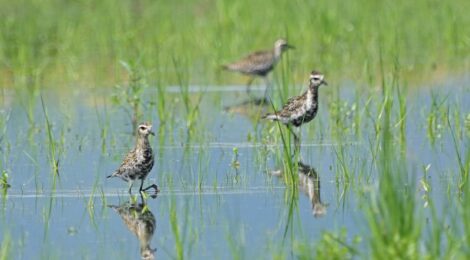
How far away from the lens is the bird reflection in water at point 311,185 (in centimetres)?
926

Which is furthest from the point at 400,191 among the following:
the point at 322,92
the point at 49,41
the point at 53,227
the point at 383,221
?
the point at 49,41

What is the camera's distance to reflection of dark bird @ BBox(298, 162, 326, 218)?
364 inches

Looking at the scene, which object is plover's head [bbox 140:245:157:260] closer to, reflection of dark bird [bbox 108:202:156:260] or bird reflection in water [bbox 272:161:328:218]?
reflection of dark bird [bbox 108:202:156:260]

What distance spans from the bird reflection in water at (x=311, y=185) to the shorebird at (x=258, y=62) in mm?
6846

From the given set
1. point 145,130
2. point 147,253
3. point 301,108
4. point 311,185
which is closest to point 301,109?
point 301,108

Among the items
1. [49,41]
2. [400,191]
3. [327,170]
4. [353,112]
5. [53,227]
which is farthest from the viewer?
[49,41]

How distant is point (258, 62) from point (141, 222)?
9548 mm

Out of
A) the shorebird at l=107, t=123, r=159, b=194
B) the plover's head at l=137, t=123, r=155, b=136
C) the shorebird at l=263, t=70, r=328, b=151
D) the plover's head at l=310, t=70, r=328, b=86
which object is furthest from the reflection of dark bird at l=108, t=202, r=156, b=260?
the plover's head at l=310, t=70, r=328, b=86

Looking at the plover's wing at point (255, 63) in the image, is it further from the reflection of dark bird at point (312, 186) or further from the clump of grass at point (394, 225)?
the clump of grass at point (394, 225)

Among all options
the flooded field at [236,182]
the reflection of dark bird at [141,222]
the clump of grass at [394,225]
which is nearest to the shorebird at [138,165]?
the flooded field at [236,182]

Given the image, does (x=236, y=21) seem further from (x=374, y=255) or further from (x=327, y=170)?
(x=374, y=255)

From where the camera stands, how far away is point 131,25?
22.4 m

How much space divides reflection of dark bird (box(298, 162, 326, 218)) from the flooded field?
20mm

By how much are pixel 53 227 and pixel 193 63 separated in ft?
35.0
